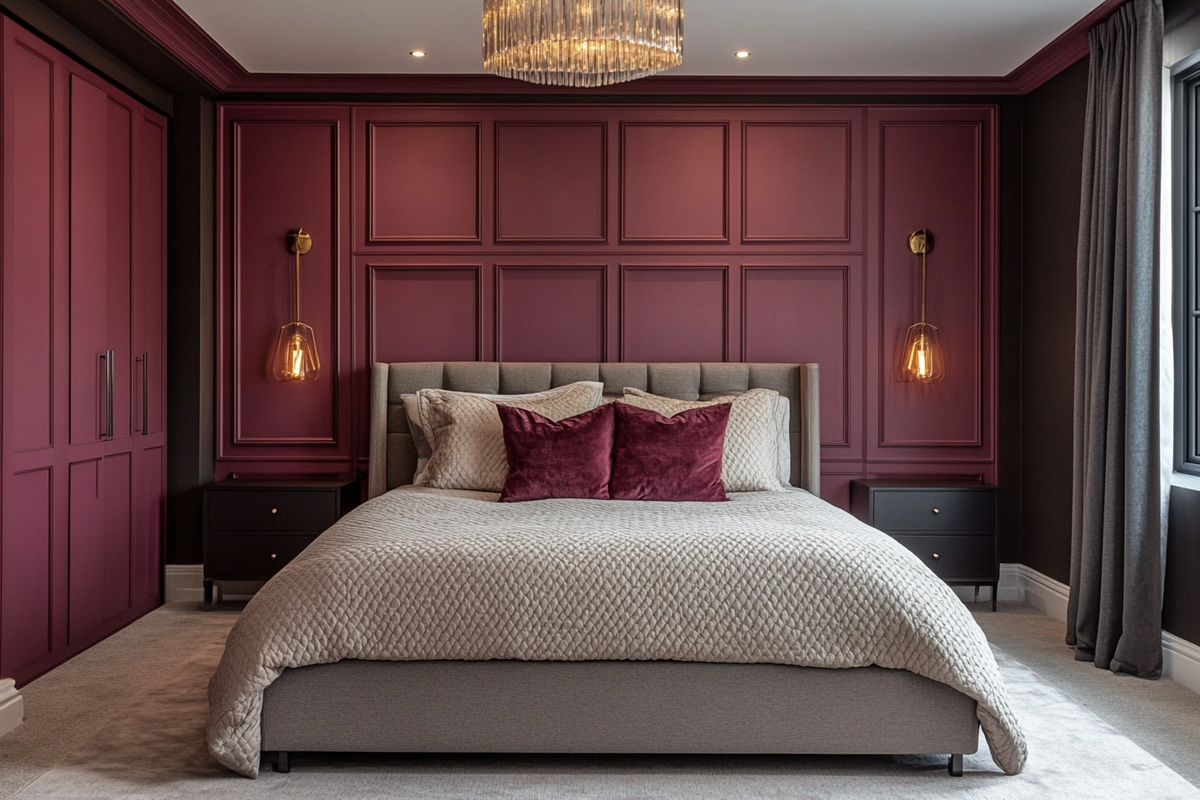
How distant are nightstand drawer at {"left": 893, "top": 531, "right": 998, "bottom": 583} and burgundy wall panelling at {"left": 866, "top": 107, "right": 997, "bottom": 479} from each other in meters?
0.48

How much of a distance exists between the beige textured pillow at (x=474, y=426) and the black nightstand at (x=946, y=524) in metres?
1.45

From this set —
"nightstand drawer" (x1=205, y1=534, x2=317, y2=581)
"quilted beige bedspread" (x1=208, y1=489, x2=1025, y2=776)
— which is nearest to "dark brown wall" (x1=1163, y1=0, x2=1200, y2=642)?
"quilted beige bedspread" (x1=208, y1=489, x2=1025, y2=776)

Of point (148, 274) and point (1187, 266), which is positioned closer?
point (1187, 266)

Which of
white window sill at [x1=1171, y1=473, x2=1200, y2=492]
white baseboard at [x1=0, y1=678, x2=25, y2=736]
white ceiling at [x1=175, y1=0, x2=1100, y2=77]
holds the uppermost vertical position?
white ceiling at [x1=175, y1=0, x2=1100, y2=77]

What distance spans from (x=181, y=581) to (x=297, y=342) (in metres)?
1.29

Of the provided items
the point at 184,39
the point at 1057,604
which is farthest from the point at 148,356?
the point at 1057,604

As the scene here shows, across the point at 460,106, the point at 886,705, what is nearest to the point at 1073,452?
the point at 886,705

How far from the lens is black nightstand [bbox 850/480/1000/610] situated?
4398mm

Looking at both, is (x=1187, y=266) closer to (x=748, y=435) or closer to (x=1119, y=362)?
(x=1119, y=362)

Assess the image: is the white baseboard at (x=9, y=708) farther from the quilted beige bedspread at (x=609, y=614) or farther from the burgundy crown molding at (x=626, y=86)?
the burgundy crown molding at (x=626, y=86)

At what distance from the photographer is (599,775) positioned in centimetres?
260

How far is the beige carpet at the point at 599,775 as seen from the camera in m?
2.48

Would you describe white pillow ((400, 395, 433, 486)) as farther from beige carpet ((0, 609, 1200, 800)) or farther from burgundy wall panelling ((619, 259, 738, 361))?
beige carpet ((0, 609, 1200, 800))

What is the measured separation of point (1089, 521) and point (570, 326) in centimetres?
244
